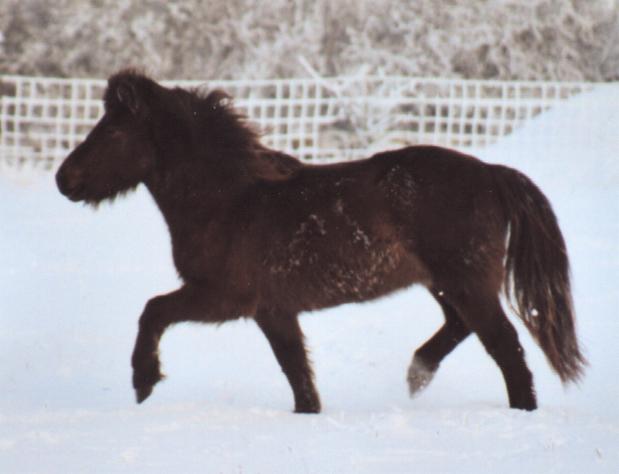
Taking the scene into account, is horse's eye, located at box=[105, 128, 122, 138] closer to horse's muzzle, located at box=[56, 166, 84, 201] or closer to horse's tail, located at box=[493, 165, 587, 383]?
horse's muzzle, located at box=[56, 166, 84, 201]

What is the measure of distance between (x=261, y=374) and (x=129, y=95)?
252 cm

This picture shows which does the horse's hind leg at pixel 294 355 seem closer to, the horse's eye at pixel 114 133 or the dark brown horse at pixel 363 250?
the dark brown horse at pixel 363 250

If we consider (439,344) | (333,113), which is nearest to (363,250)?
(439,344)

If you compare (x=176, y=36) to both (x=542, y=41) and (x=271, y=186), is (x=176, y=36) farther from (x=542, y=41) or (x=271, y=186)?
(x=271, y=186)

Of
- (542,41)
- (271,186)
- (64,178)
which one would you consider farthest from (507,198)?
(542,41)

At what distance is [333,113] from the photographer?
20.7 m

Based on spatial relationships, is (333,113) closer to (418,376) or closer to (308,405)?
(418,376)

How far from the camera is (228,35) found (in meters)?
22.2

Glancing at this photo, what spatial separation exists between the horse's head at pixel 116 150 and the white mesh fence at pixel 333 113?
525 inches

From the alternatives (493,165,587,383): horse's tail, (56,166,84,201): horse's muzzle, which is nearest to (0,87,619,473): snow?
(493,165,587,383): horse's tail

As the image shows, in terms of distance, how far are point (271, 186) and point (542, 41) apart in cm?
1693

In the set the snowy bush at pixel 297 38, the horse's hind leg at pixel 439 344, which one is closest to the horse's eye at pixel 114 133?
the horse's hind leg at pixel 439 344

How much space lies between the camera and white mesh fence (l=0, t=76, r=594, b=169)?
1972cm

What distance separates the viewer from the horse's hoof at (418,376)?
6301 millimetres
